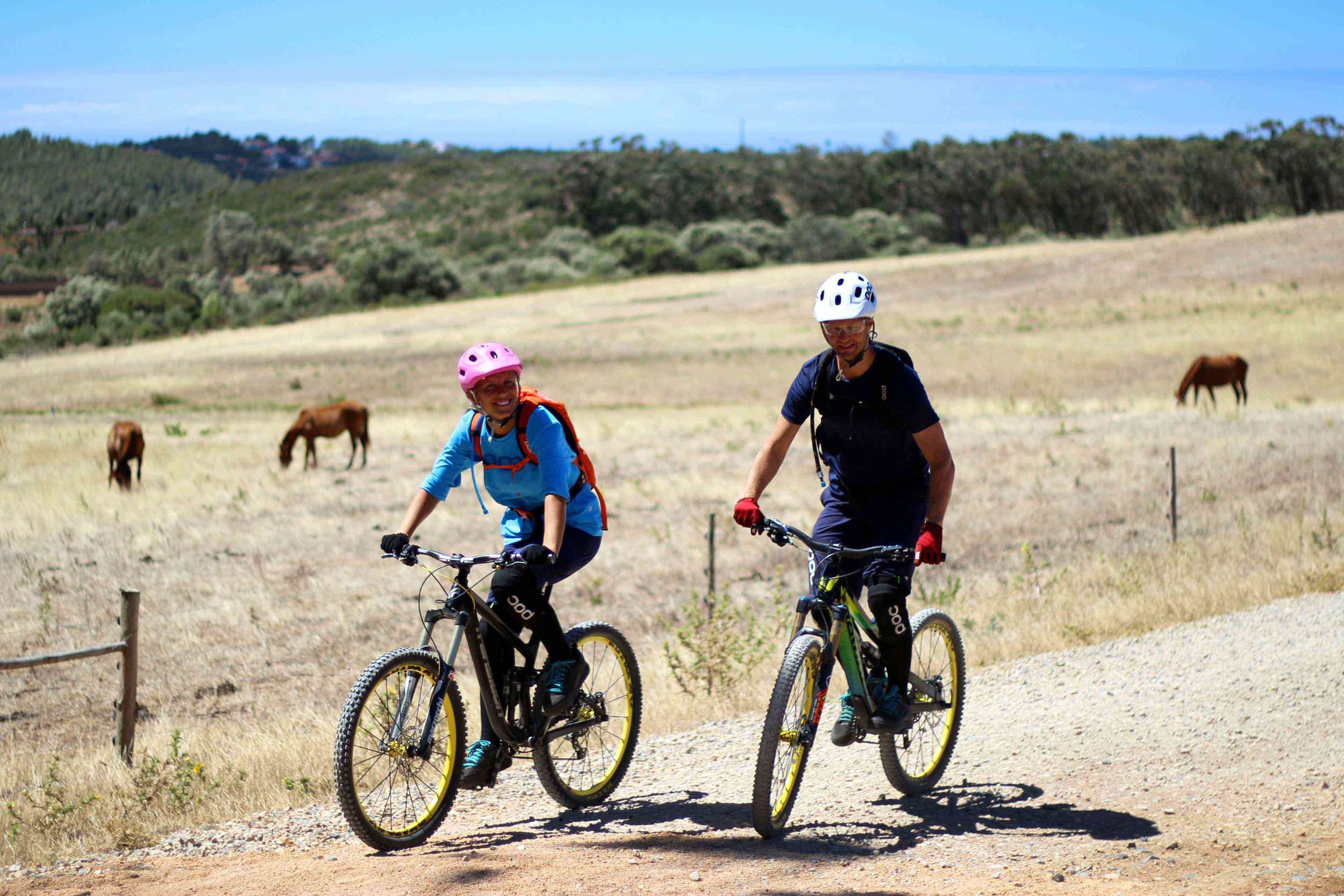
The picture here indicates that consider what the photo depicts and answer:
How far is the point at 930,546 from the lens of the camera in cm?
505

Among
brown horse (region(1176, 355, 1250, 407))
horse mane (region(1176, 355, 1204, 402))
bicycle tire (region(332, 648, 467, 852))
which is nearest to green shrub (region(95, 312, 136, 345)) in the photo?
horse mane (region(1176, 355, 1204, 402))

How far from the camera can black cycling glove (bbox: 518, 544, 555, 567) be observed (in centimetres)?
489

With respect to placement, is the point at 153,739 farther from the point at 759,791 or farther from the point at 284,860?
the point at 759,791

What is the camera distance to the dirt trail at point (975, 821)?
Answer: 4.50 m

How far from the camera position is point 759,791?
15.9 feet

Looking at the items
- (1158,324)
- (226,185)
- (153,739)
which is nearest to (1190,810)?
(153,739)

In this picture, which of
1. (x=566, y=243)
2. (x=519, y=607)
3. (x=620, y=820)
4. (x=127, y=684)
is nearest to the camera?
(x=519, y=607)

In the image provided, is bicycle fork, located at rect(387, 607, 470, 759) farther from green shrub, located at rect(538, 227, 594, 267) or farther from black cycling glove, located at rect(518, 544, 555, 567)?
green shrub, located at rect(538, 227, 594, 267)

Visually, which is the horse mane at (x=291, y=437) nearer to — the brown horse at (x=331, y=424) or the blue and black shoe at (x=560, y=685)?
the brown horse at (x=331, y=424)

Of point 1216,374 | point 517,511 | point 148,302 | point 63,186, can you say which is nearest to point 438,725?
point 517,511

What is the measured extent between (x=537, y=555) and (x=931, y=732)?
2320mm

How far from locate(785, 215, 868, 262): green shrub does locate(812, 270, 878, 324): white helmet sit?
93.3 m

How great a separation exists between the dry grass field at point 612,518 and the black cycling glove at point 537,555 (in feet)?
7.16

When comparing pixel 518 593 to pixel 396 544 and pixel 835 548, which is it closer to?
pixel 396 544
